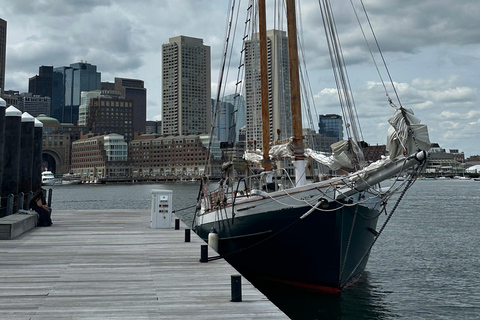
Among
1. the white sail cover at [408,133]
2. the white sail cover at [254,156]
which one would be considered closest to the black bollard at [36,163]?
the white sail cover at [254,156]

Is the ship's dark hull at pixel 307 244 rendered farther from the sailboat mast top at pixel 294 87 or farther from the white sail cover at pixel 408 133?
the sailboat mast top at pixel 294 87

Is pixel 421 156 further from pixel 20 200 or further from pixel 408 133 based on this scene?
pixel 20 200

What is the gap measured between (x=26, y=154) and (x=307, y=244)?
17.9 m

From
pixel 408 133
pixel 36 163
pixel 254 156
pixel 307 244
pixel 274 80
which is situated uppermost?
pixel 274 80

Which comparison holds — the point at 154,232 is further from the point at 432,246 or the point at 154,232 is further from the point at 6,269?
the point at 432,246

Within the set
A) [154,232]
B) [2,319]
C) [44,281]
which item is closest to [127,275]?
[44,281]

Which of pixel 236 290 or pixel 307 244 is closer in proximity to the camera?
pixel 236 290

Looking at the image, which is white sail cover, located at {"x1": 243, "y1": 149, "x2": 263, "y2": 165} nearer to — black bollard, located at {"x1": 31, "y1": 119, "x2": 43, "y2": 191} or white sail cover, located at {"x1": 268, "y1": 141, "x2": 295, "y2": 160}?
white sail cover, located at {"x1": 268, "y1": 141, "x2": 295, "y2": 160}

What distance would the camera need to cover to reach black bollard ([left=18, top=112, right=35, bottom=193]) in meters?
27.3

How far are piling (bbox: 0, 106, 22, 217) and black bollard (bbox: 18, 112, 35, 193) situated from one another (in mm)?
2168

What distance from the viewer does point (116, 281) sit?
11.9m

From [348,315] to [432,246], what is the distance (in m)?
17.9

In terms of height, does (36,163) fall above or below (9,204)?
above

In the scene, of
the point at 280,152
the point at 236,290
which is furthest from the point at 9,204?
the point at 236,290
